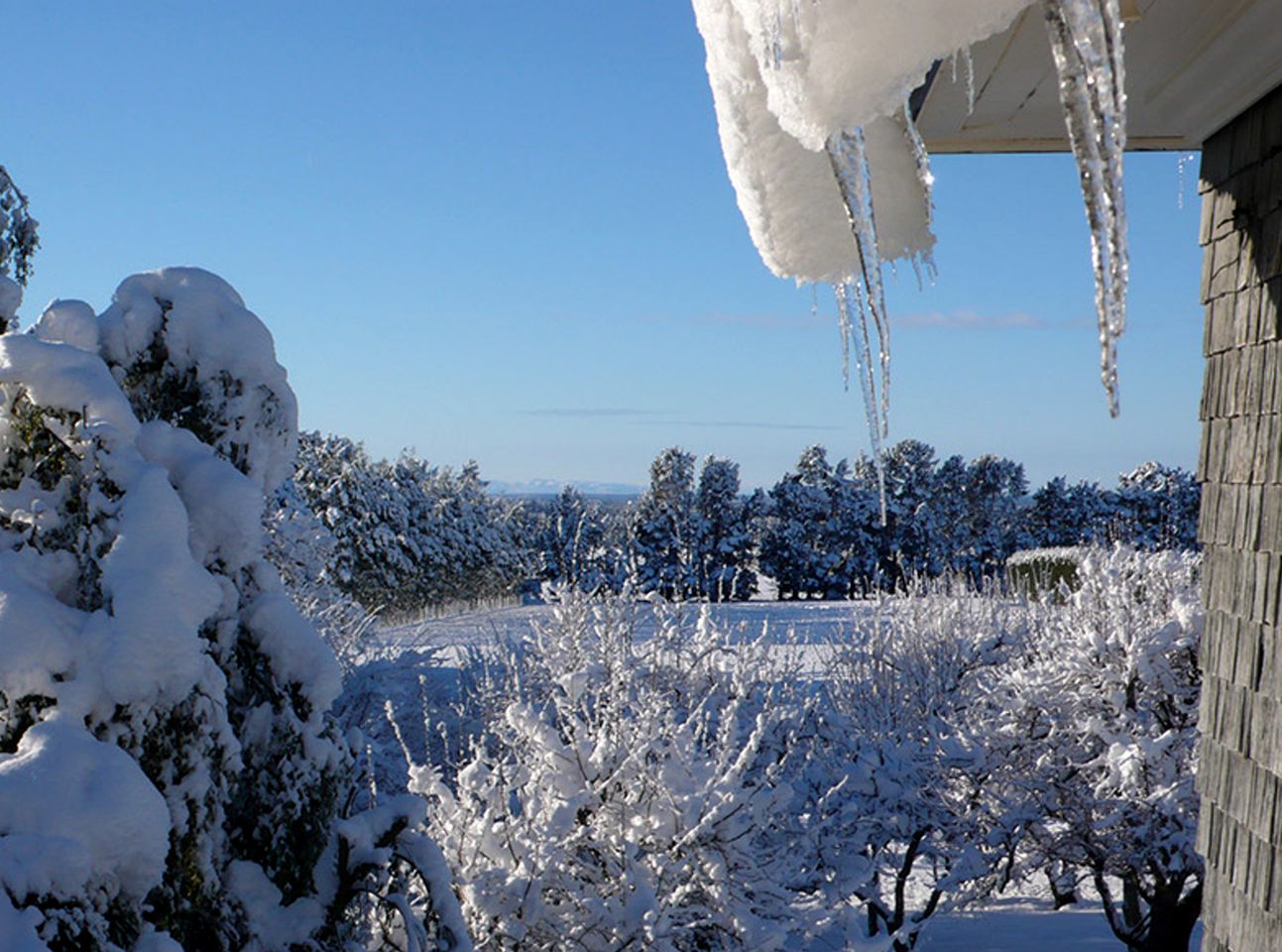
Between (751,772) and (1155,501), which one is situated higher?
(1155,501)

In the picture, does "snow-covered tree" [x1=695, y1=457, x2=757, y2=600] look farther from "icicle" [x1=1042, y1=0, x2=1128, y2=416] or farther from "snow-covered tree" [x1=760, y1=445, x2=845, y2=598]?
"icicle" [x1=1042, y1=0, x2=1128, y2=416]

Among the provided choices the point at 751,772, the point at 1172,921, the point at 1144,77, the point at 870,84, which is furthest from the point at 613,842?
the point at 1172,921

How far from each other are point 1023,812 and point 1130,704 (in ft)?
5.54

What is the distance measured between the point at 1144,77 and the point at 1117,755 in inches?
303

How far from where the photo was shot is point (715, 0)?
136 cm

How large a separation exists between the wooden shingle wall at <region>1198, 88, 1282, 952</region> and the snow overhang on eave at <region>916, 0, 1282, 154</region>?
0.49 feet

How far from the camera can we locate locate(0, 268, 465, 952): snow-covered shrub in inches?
100

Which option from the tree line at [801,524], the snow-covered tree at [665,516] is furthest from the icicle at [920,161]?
the snow-covered tree at [665,516]

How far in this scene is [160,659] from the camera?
2.78 m

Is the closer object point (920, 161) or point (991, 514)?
point (920, 161)

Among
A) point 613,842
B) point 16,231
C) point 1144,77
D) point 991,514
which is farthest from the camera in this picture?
point 991,514

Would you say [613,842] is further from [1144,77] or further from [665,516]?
[665,516]

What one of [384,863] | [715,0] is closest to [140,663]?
[384,863]

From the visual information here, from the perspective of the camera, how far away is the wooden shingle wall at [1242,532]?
9.46 ft
